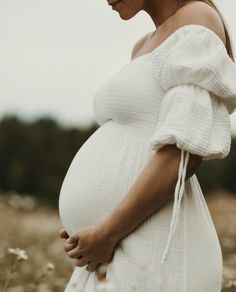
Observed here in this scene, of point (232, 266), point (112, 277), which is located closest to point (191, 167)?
point (112, 277)

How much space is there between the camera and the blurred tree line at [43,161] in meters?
18.9

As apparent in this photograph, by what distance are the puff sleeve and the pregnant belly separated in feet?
0.40

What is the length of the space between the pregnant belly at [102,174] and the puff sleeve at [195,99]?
122 mm

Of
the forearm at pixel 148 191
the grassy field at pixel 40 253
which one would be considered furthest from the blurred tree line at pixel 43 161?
the forearm at pixel 148 191

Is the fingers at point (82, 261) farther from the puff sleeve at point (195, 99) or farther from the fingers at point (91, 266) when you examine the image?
the puff sleeve at point (195, 99)

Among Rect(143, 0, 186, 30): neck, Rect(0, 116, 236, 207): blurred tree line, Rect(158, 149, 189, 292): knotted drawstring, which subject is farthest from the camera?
Rect(0, 116, 236, 207): blurred tree line

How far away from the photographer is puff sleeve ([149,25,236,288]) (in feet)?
7.22

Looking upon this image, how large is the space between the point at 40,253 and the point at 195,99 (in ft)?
15.5

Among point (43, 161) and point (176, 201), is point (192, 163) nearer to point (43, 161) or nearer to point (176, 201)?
point (176, 201)

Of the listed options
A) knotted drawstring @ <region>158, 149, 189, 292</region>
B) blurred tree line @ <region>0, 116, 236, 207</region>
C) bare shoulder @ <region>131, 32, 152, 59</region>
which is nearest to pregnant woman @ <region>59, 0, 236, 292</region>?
knotted drawstring @ <region>158, 149, 189, 292</region>

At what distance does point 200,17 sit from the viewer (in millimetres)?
2389

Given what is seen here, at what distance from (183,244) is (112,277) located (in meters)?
0.23

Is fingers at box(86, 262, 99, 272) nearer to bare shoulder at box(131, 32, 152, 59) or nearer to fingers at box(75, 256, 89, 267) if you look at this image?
fingers at box(75, 256, 89, 267)

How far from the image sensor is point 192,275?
225 centimetres
